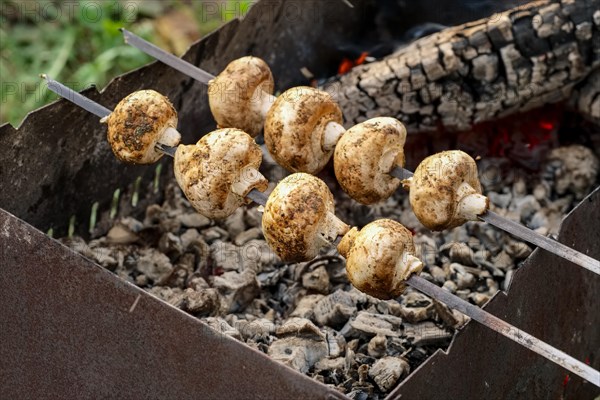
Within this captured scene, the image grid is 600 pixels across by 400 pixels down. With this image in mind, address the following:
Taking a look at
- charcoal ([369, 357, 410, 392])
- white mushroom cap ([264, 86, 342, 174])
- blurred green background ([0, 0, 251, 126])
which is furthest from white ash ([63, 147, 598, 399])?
blurred green background ([0, 0, 251, 126])

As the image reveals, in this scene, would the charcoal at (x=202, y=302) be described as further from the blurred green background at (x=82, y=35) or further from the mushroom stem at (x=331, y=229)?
the blurred green background at (x=82, y=35)

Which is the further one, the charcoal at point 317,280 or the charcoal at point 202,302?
the charcoal at point 317,280

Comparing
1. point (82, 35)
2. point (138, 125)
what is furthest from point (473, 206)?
point (82, 35)

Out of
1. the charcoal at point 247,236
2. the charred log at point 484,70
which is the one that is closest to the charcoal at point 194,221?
the charcoal at point 247,236

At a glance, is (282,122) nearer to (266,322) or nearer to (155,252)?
(266,322)

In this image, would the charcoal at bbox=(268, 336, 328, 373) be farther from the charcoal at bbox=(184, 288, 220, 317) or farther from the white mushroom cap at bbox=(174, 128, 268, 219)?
the white mushroom cap at bbox=(174, 128, 268, 219)

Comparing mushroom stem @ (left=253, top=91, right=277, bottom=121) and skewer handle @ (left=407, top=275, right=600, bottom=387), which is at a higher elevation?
mushroom stem @ (left=253, top=91, right=277, bottom=121)

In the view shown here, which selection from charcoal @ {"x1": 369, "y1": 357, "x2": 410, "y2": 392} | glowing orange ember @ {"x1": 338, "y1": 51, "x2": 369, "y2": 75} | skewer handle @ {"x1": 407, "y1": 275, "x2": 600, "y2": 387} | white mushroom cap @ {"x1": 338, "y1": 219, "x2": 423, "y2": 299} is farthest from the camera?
glowing orange ember @ {"x1": 338, "y1": 51, "x2": 369, "y2": 75}
